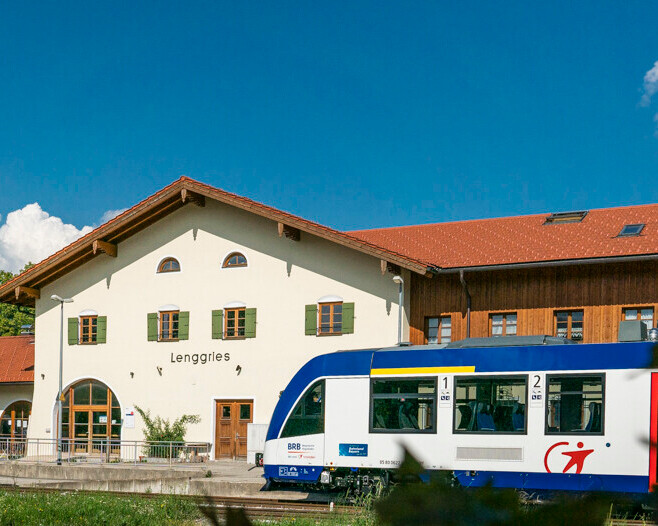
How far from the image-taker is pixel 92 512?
458 inches

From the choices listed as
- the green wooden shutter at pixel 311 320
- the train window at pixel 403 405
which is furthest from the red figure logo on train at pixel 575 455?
the green wooden shutter at pixel 311 320

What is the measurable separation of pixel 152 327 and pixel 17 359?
8615 mm

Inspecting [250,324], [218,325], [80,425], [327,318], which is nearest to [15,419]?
[80,425]

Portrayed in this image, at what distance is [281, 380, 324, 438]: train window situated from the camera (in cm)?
1636

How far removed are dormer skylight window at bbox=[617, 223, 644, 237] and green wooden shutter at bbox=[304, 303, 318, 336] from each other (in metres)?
9.23

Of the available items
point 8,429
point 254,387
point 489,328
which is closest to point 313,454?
point 489,328

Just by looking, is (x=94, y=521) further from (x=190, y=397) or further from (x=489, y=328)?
(x=190, y=397)

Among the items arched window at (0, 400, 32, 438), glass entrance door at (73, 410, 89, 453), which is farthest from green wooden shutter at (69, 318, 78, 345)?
arched window at (0, 400, 32, 438)

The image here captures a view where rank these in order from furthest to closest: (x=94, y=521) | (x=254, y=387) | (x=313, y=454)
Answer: (x=254, y=387), (x=313, y=454), (x=94, y=521)

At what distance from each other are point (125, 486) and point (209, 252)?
10.3 metres

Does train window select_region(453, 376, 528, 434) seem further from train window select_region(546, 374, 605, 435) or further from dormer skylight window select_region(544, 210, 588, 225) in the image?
dormer skylight window select_region(544, 210, 588, 225)

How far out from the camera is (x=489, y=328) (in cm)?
2452

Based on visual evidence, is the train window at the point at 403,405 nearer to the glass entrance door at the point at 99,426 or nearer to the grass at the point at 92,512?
the grass at the point at 92,512

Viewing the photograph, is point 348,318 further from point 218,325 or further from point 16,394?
point 16,394
